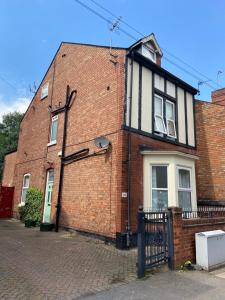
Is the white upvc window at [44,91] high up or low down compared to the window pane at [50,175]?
up

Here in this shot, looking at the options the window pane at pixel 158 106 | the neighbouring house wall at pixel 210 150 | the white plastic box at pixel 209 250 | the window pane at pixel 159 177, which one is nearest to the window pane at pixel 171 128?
the window pane at pixel 158 106

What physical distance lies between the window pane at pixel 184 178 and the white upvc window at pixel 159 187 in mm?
774

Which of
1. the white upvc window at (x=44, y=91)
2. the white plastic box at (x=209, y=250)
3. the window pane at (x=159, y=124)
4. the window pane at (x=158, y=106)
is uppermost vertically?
the white upvc window at (x=44, y=91)

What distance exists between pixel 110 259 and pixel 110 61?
7671 millimetres

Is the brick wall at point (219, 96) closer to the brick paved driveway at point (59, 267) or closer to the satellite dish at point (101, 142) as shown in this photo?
the satellite dish at point (101, 142)

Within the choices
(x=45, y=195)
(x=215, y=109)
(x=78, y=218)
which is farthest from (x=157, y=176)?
(x=45, y=195)

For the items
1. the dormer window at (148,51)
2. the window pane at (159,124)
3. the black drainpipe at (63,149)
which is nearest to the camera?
the window pane at (159,124)

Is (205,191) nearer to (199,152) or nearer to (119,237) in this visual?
(199,152)

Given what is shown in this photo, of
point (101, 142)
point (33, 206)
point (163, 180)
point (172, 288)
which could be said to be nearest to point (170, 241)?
point (172, 288)

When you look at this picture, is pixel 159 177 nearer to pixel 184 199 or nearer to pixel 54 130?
pixel 184 199

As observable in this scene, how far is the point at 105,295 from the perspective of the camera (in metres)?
4.99

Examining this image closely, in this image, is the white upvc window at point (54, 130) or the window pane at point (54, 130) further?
the window pane at point (54, 130)

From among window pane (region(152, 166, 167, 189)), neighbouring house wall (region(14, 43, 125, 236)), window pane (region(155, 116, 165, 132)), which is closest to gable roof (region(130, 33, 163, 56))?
neighbouring house wall (region(14, 43, 125, 236))

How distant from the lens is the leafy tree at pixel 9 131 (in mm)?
36341
